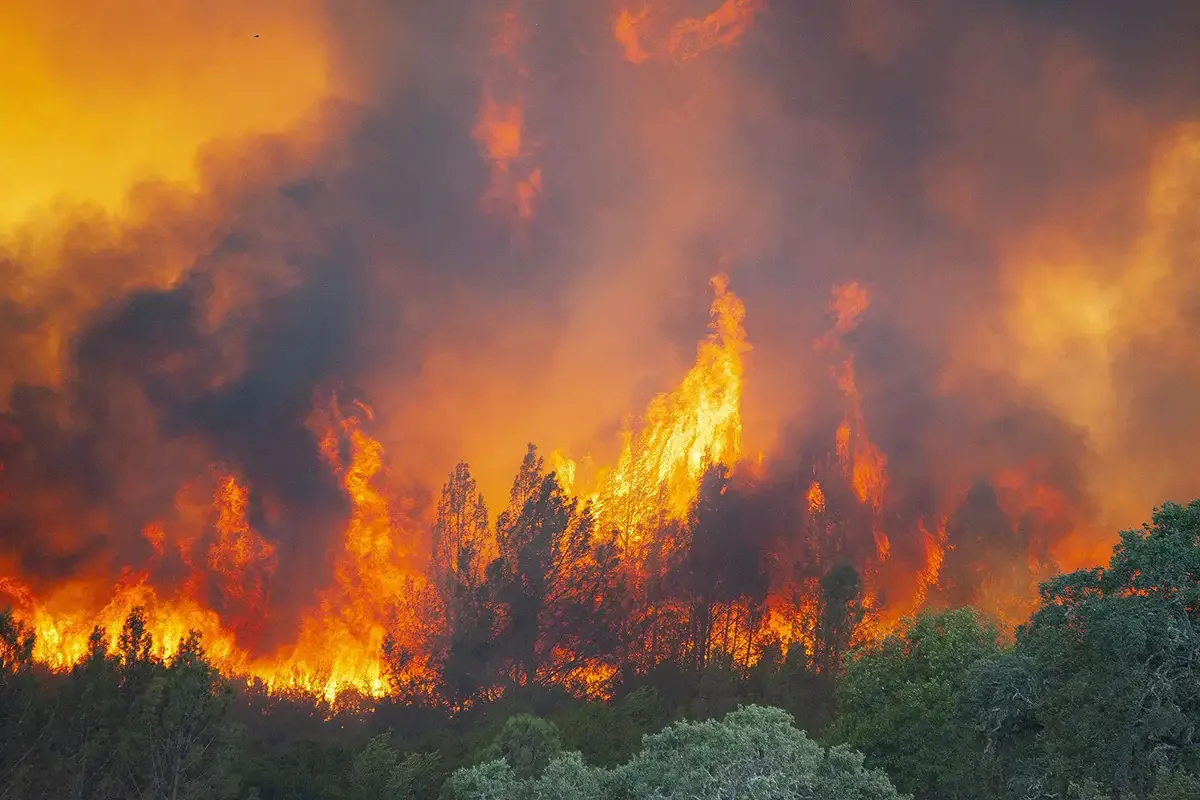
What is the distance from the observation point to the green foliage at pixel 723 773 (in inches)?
1103

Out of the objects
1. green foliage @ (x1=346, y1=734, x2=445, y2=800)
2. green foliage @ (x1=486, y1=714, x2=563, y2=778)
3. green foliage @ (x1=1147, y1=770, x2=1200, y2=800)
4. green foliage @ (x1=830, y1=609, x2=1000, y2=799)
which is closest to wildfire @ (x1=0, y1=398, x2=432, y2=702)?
green foliage @ (x1=346, y1=734, x2=445, y2=800)

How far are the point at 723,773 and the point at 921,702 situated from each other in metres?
19.0

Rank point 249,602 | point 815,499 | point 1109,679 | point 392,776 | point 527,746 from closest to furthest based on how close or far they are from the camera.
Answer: point 1109,679, point 527,746, point 392,776, point 249,602, point 815,499

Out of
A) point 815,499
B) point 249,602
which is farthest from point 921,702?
point 249,602

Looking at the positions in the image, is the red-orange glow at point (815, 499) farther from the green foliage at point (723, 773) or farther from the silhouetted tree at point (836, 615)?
the green foliage at point (723, 773)

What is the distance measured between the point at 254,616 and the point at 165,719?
64053mm

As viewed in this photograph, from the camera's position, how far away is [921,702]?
42.8 meters

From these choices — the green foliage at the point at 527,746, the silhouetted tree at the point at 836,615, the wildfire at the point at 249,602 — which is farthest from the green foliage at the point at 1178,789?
the wildfire at the point at 249,602

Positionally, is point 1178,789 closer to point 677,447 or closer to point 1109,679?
point 1109,679

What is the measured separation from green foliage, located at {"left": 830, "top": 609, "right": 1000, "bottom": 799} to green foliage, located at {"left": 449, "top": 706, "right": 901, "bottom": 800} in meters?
12.2

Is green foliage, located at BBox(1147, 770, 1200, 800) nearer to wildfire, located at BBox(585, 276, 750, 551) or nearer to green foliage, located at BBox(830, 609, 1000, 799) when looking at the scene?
green foliage, located at BBox(830, 609, 1000, 799)

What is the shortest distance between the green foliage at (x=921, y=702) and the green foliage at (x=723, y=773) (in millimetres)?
12230

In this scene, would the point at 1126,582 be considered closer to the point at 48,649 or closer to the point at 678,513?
the point at 678,513

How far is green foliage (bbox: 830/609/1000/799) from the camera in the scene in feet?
132
